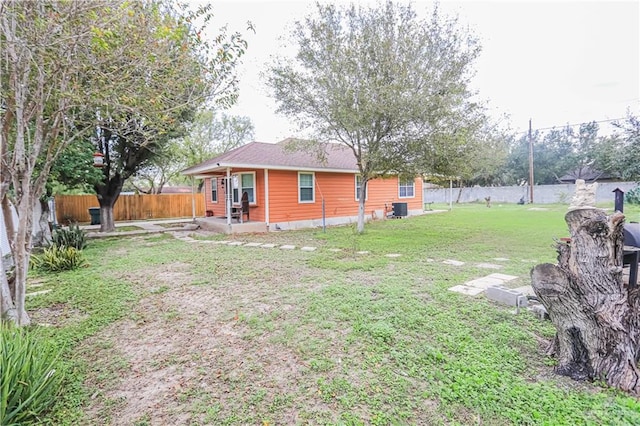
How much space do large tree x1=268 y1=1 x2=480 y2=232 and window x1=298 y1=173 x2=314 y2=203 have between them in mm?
3274

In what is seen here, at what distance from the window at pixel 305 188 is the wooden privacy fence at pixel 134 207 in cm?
789

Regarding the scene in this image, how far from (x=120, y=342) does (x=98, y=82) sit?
2.80m

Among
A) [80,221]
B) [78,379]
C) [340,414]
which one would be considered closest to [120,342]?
[78,379]

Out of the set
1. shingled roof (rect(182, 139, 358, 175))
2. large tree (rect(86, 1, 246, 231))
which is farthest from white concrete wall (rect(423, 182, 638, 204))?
large tree (rect(86, 1, 246, 231))

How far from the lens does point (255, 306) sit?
3855 mm

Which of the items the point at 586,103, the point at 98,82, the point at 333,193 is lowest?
the point at 333,193

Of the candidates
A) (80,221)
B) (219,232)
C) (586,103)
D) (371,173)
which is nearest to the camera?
(371,173)

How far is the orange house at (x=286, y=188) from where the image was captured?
11.2 metres

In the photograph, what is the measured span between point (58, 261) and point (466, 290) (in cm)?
720

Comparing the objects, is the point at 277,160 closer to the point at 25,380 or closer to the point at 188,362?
the point at 188,362

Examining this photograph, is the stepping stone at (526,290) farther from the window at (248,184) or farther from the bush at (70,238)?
the bush at (70,238)

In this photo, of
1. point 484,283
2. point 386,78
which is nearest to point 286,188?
point 386,78

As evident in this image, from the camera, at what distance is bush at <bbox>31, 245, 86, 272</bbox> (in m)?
5.93

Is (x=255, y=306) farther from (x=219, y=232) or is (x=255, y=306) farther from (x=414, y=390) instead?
(x=219, y=232)
